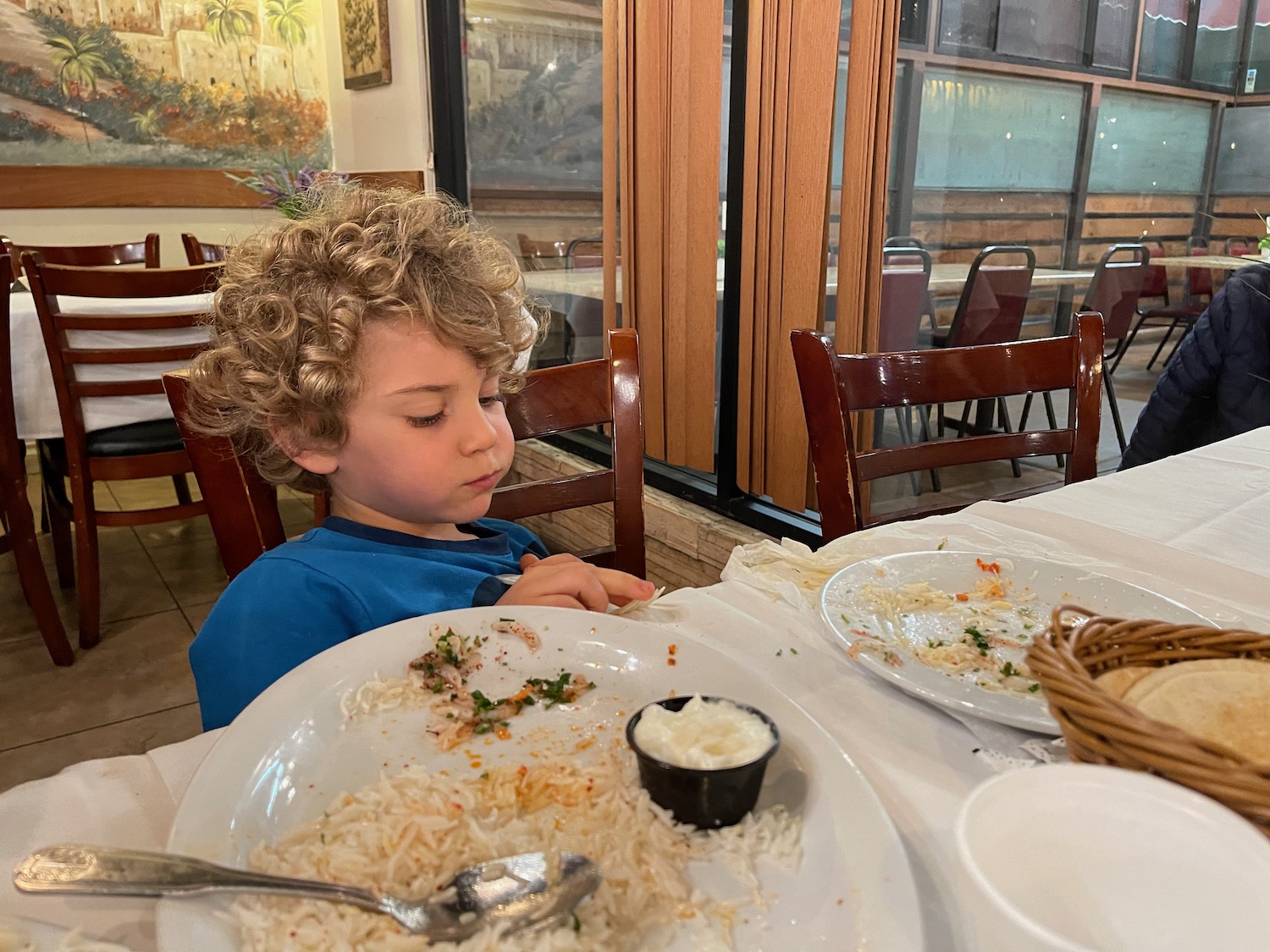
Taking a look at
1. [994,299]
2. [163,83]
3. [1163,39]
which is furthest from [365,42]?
[1163,39]

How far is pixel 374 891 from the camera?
447mm

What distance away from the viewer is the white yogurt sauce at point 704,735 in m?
0.52

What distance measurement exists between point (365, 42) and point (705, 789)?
15.2 feet

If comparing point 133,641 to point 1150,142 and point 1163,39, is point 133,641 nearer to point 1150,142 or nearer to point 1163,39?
point 1150,142

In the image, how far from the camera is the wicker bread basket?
0.38m

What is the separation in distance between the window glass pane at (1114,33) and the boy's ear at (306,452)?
2.56m

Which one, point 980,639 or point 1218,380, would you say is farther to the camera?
point 1218,380

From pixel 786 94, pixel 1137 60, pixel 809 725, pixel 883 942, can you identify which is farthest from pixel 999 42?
pixel 883 942

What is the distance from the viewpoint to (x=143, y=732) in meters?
2.06

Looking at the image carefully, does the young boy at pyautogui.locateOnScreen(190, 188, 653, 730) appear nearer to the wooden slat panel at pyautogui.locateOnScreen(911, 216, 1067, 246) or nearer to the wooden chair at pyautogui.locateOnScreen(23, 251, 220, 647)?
the wooden chair at pyautogui.locateOnScreen(23, 251, 220, 647)

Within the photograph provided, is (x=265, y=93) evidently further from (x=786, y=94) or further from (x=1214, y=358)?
(x=1214, y=358)

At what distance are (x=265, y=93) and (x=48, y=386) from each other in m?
2.96

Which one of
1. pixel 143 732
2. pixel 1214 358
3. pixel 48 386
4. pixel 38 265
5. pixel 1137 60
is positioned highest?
pixel 1137 60

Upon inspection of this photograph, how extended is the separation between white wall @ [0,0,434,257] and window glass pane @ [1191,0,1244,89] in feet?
9.69
